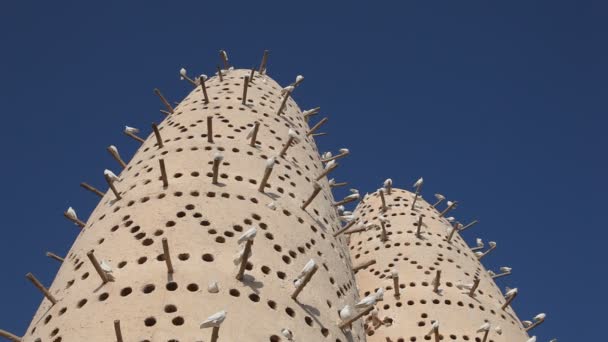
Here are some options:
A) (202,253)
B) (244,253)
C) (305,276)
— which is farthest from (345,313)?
(202,253)

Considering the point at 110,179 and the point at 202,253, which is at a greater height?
the point at 110,179

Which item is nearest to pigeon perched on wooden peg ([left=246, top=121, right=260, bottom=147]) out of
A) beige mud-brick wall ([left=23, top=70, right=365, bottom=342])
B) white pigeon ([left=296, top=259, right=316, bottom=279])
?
beige mud-brick wall ([left=23, top=70, right=365, bottom=342])

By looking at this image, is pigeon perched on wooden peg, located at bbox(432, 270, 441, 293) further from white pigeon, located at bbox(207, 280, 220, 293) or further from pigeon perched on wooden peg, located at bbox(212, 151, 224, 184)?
white pigeon, located at bbox(207, 280, 220, 293)

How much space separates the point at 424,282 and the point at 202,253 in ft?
27.8

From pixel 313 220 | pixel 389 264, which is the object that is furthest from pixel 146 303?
pixel 389 264

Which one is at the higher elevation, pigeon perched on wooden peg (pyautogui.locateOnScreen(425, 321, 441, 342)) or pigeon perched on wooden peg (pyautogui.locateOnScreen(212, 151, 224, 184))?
pigeon perched on wooden peg (pyautogui.locateOnScreen(212, 151, 224, 184))

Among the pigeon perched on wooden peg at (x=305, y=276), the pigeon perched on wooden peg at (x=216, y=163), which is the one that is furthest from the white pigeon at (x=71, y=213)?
the pigeon perched on wooden peg at (x=305, y=276)

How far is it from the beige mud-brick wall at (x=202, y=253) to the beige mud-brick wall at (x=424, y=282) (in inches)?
154

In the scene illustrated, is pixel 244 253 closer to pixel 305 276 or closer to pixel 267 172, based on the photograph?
pixel 305 276

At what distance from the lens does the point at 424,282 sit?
611 inches

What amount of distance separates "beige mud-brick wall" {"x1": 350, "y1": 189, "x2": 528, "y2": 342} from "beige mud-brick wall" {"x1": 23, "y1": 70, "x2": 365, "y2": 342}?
391 centimetres

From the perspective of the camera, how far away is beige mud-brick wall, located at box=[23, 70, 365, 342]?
291 inches

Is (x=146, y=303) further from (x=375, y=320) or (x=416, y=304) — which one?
(x=416, y=304)

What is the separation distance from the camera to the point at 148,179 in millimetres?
10422
